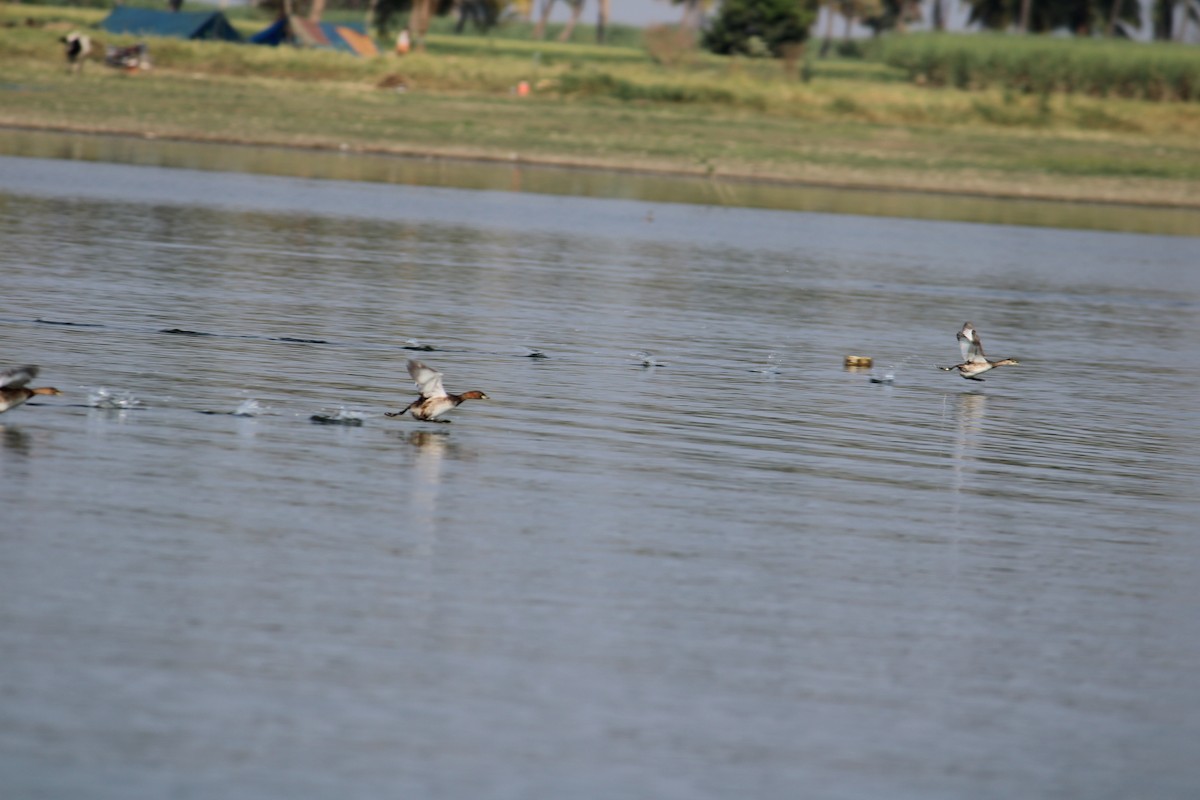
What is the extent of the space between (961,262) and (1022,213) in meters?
14.7

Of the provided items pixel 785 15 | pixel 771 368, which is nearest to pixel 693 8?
pixel 785 15

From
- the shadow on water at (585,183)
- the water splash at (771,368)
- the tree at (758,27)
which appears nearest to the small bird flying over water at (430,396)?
the water splash at (771,368)

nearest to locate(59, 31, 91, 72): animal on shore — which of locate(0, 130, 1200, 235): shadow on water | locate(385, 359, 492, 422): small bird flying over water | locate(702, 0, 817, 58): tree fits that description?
locate(0, 130, 1200, 235): shadow on water

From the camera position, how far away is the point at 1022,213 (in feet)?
165

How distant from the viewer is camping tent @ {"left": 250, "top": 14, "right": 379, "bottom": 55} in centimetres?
7538

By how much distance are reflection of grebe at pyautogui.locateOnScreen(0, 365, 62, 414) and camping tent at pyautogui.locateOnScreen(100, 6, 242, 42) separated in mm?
62006

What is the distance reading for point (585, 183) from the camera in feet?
159

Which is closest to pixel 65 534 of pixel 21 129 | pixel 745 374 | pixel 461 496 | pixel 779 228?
pixel 461 496

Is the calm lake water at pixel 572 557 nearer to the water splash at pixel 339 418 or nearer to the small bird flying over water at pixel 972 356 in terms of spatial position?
the water splash at pixel 339 418

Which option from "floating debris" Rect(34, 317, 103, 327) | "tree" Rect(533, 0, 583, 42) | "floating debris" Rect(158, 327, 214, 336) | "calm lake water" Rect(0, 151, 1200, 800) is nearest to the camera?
"calm lake water" Rect(0, 151, 1200, 800)

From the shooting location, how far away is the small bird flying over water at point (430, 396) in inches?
543

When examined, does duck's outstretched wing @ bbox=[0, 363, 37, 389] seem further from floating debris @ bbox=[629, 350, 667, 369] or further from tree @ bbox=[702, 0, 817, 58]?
tree @ bbox=[702, 0, 817, 58]

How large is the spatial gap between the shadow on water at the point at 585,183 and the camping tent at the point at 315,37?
82.2ft

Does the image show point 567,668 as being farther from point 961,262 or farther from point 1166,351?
point 961,262
